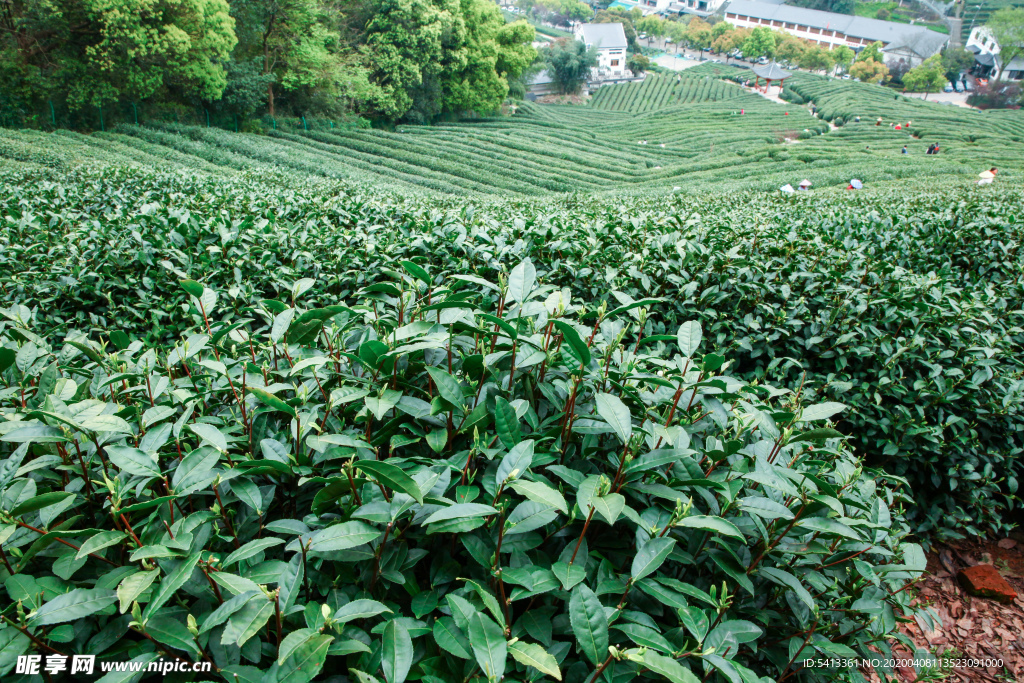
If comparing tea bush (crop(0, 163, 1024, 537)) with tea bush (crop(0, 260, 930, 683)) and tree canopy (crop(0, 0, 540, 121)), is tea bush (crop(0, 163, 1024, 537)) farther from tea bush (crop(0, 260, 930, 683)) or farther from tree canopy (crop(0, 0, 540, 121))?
tree canopy (crop(0, 0, 540, 121))

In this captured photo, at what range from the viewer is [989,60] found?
58.8 m

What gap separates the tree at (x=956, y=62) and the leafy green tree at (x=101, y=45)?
A: 7460 centimetres

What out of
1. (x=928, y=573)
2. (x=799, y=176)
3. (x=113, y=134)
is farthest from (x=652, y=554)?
(x=113, y=134)

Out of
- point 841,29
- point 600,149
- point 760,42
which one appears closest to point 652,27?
point 760,42

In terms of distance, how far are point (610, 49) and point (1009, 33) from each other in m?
42.3

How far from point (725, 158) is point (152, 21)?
27.0m

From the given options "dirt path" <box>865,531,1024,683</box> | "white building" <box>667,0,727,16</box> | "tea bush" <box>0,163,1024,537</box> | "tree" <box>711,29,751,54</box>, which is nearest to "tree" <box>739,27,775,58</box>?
"tree" <box>711,29,751,54</box>

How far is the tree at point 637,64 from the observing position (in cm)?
6316

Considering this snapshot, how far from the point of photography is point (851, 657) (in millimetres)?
1178

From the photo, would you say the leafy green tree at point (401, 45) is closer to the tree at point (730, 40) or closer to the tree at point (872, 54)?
the tree at point (872, 54)

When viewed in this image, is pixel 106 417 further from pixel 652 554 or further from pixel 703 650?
pixel 703 650

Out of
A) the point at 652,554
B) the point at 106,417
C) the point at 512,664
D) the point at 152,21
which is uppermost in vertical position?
the point at 152,21

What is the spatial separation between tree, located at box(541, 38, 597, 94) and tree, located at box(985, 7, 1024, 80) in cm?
4486

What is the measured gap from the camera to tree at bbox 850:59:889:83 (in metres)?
58.3
